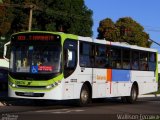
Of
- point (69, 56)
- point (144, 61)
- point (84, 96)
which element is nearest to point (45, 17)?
point (144, 61)

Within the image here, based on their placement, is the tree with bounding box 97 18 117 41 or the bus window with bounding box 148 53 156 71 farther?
the tree with bounding box 97 18 117 41

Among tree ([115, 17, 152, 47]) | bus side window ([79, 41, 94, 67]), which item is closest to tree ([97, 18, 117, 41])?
tree ([115, 17, 152, 47])

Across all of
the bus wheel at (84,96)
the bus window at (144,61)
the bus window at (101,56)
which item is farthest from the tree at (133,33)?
the bus wheel at (84,96)

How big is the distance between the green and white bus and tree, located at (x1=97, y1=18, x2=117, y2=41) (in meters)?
65.0

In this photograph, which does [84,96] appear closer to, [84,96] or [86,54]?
[84,96]

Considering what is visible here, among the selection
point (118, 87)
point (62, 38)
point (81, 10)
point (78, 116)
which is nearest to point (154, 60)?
point (118, 87)

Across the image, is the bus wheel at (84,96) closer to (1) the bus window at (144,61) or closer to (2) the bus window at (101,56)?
(2) the bus window at (101,56)

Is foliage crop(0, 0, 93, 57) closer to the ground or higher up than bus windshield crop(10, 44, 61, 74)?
higher up

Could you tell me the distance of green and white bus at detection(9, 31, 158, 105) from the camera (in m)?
21.2

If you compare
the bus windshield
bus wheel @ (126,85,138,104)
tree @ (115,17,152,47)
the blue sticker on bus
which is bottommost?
bus wheel @ (126,85,138,104)

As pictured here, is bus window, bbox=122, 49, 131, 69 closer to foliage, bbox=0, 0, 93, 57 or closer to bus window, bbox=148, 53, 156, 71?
bus window, bbox=148, 53, 156, 71

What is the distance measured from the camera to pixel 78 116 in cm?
1730

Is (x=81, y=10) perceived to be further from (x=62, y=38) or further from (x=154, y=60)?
(x=62, y=38)

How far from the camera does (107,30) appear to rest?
92.1m
